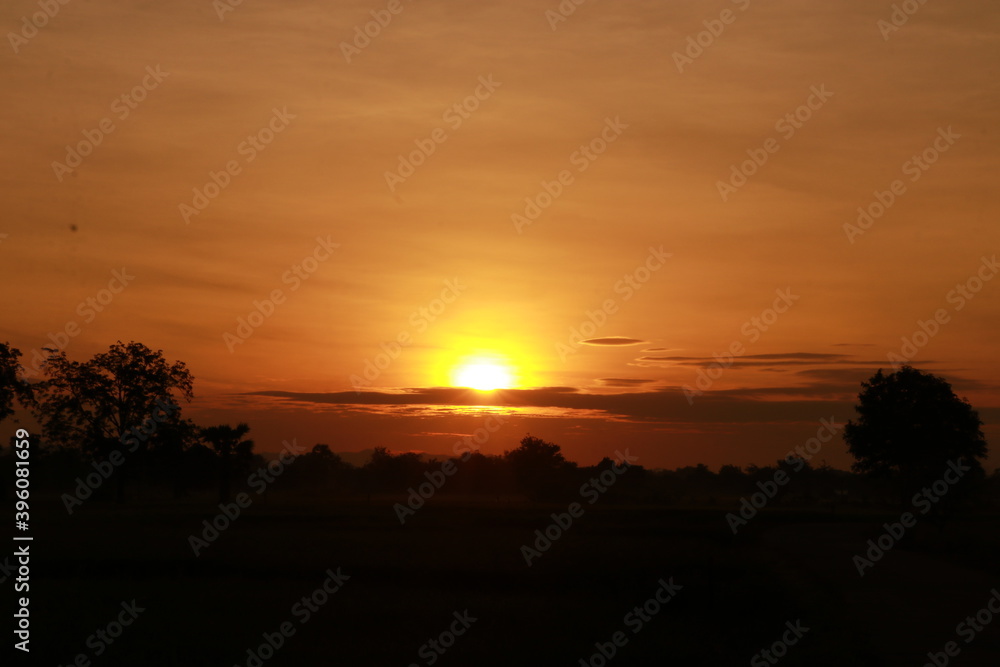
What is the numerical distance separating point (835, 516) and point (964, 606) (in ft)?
171

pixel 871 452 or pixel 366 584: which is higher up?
pixel 871 452

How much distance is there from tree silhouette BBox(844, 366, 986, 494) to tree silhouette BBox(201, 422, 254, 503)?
2012 inches

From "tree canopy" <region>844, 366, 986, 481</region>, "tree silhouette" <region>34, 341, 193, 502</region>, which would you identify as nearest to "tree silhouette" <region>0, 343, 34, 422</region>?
"tree silhouette" <region>34, 341, 193, 502</region>

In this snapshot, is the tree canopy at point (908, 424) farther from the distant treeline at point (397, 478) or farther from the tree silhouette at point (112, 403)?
the tree silhouette at point (112, 403)

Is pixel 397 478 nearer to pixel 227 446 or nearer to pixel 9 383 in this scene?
pixel 227 446

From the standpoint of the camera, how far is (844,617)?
56.4 ft

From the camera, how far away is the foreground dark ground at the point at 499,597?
49.7 feet

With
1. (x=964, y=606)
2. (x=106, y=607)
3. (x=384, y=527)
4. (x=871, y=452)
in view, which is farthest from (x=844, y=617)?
(x=871, y=452)

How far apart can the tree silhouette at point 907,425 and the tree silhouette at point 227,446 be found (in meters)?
51.1

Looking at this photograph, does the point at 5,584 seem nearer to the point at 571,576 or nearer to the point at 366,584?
the point at 366,584

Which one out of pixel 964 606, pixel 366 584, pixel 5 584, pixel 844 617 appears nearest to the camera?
pixel 844 617

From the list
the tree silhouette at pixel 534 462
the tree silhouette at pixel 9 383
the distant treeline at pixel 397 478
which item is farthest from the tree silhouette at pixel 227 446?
the tree silhouette at pixel 534 462

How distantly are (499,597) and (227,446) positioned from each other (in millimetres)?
64822

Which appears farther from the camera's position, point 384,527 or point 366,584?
point 384,527
